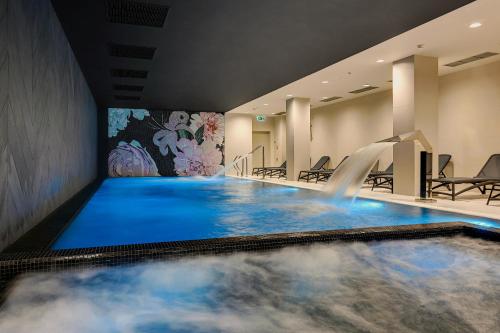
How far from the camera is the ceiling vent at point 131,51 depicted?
6.57m

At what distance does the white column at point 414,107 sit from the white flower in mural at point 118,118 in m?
9.99

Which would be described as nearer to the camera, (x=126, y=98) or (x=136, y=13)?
(x=136, y=13)

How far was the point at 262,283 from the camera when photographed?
2.47m

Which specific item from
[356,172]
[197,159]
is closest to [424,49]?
[356,172]

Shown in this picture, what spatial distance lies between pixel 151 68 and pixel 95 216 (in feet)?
13.3

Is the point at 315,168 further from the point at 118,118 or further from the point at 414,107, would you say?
the point at 118,118

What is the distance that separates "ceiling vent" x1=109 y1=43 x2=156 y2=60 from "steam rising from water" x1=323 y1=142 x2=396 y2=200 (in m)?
4.23

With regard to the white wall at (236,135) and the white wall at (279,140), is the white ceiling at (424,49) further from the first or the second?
the white wall at (279,140)

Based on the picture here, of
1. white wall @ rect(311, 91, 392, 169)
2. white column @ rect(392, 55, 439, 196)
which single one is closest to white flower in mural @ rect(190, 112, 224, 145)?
white wall @ rect(311, 91, 392, 169)

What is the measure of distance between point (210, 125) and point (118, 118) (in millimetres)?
3544

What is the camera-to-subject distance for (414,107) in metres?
7.07

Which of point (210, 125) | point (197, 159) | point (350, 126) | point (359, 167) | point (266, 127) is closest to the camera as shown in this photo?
point (359, 167)

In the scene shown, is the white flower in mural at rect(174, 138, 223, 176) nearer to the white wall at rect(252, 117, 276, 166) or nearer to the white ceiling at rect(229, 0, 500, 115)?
the white wall at rect(252, 117, 276, 166)

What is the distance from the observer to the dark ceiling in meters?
4.74
